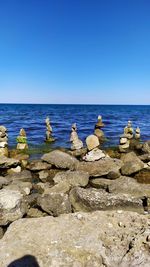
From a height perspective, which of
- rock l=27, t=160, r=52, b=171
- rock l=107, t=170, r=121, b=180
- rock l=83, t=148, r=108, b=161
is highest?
rock l=83, t=148, r=108, b=161

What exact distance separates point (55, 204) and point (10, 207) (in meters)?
1.41

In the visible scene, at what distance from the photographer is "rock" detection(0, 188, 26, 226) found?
8586 millimetres

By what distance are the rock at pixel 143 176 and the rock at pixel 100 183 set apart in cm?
198

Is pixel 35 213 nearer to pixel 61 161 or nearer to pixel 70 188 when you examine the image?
pixel 70 188

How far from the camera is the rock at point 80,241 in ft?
20.5

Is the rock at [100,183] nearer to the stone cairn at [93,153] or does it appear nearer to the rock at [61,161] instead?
the rock at [61,161]

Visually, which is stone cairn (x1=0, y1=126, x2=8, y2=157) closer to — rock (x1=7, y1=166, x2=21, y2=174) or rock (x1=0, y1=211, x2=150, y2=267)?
rock (x1=7, y1=166, x2=21, y2=174)

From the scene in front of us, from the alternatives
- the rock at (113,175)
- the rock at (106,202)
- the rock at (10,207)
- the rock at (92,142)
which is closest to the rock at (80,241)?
the rock at (10,207)

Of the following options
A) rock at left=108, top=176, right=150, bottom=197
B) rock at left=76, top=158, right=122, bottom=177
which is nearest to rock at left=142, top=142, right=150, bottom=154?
rock at left=76, top=158, right=122, bottom=177

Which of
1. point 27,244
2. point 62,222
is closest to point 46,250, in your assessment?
point 27,244

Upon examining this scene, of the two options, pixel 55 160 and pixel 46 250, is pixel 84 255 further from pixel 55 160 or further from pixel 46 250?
pixel 55 160

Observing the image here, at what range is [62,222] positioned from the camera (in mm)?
8023

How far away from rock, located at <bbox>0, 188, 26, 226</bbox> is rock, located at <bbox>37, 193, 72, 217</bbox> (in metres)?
0.66

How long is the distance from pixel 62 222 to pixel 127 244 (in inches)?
82.6
